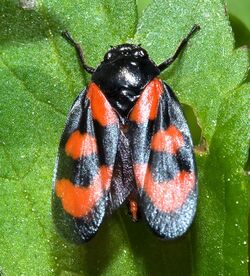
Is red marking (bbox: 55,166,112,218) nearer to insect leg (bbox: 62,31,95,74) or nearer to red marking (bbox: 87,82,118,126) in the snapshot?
red marking (bbox: 87,82,118,126)

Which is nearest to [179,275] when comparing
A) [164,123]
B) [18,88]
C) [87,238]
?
[87,238]

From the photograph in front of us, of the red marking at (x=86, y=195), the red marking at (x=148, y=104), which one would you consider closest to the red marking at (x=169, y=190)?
the red marking at (x=86, y=195)

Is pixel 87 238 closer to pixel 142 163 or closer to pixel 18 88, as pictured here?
pixel 142 163

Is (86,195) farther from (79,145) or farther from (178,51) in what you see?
(178,51)

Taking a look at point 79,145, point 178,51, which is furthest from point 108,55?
point 79,145

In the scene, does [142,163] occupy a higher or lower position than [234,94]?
lower

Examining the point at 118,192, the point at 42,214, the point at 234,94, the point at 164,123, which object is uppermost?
the point at 234,94
